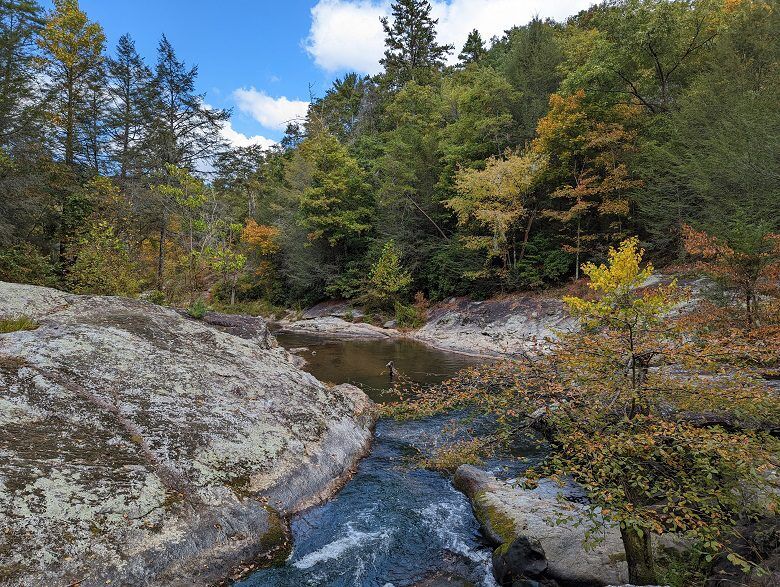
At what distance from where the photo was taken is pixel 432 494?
7.73 m

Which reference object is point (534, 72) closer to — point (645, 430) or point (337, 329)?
point (337, 329)

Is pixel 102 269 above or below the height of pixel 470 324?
above

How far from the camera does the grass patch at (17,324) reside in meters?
7.26

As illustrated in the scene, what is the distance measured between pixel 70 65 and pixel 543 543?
24.9 metres

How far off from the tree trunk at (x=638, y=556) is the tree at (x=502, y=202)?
2259 cm

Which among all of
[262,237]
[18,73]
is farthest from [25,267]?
[262,237]

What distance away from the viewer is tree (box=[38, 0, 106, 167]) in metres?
17.2

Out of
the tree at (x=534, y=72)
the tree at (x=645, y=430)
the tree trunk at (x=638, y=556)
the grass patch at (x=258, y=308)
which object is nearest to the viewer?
the tree at (x=645, y=430)

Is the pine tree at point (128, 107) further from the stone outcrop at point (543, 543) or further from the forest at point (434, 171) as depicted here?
the stone outcrop at point (543, 543)

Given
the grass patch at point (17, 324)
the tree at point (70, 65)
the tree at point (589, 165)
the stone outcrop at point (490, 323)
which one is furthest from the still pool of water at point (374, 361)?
the tree at point (70, 65)

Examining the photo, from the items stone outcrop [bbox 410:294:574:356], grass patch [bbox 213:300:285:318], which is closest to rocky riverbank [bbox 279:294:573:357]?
stone outcrop [bbox 410:294:574:356]

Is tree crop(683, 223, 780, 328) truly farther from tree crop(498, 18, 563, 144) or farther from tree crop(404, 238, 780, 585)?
tree crop(498, 18, 563, 144)

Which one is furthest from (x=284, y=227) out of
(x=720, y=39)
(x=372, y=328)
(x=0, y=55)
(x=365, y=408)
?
(x=720, y=39)

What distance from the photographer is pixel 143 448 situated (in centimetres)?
569
